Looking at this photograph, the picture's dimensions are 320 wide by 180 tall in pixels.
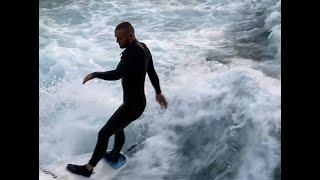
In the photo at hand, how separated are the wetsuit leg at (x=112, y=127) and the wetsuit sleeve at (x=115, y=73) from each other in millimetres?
356

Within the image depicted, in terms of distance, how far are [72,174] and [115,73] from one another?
Result: 1062 mm

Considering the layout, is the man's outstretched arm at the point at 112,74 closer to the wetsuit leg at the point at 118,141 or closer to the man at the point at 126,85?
the man at the point at 126,85

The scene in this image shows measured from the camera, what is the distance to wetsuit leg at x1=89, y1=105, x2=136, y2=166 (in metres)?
4.93

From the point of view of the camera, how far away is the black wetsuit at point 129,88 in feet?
15.7

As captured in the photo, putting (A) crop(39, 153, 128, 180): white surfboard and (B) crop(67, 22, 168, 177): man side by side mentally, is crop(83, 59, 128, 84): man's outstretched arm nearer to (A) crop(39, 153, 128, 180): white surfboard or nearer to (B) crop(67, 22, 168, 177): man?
(B) crop(67, 22, 168, 177): man

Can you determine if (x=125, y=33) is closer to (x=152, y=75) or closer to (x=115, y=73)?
(x=115, y=73)

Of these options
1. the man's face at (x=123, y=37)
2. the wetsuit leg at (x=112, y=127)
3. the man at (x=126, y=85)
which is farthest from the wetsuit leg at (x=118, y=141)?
the man's face at (x=123, y=37)

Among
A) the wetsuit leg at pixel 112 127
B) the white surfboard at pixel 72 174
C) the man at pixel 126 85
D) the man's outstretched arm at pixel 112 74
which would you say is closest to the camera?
the man's outstretched arm at pixel 112 74

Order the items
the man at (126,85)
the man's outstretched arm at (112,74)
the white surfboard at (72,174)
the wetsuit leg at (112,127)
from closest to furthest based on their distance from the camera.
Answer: the man's outstretched arm at (112,74) → the man at (126,85) → the wetsuit leg at (112,127) → the white surfboard at (72,174)

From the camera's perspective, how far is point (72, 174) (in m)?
5.08

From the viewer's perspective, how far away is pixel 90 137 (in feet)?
18.6

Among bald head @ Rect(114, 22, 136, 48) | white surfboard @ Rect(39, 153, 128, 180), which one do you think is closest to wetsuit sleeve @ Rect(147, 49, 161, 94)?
bald head @ Rect(114, 22, 136, 48)
